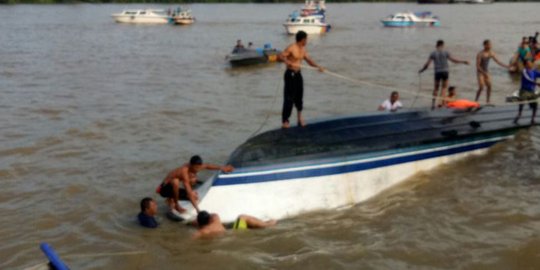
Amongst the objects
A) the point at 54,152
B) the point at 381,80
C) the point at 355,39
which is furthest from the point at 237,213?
the point at 355,39

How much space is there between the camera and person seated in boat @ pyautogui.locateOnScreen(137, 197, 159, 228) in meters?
7.86

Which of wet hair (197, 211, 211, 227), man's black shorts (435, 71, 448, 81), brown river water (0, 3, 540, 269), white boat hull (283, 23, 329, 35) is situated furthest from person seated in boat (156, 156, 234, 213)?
white boat hull (283, 23, 329, 35)

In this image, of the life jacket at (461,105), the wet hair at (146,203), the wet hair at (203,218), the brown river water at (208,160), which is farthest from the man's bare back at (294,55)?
the life jacket at (461,105)

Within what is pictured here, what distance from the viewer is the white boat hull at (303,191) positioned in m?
7.80

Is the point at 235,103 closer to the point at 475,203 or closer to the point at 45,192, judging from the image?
the point at 45,192

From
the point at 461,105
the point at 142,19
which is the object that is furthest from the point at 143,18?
the point at 461,105

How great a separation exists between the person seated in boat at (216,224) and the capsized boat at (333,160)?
141mm

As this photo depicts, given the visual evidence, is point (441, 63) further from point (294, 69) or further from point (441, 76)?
point (294, 69)

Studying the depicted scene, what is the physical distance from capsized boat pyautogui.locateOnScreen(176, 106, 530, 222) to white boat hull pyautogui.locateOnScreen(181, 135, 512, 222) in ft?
0.05

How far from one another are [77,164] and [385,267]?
7116 millimetres

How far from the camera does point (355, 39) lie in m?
40.0

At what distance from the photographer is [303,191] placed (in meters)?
8.27

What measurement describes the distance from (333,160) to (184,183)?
2.40 meters

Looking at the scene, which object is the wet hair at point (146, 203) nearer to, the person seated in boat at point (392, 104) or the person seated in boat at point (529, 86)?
the person seated in boat at point (392, 104)
